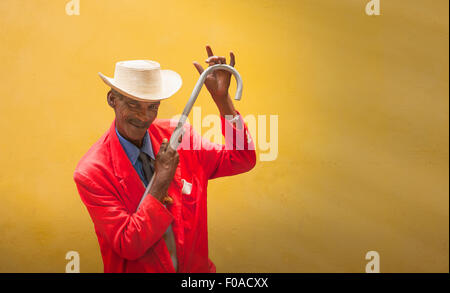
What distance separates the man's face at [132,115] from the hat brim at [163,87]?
4 centimetres

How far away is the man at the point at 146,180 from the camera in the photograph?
1.95 m

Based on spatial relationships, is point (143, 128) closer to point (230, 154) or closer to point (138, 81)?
point (138, 81)

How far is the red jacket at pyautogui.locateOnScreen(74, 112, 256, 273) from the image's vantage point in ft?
6.39

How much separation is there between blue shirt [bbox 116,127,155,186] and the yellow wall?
457 millimetres

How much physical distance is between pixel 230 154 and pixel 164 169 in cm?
36

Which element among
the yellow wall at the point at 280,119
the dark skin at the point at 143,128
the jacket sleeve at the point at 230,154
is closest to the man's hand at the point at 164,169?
the dark skin at the point at 143,128

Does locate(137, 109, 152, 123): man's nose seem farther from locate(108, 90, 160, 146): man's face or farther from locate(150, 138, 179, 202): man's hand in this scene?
locate(150, 138, 179, 202): man's hand

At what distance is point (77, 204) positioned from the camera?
2.55 m

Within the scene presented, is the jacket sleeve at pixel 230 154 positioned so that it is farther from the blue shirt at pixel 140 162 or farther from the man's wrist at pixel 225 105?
the blue shirt at pixel 140 162

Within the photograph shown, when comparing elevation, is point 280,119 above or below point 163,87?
below

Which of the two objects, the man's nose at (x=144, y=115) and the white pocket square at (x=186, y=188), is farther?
the white pocket square at (x=186, y=188)

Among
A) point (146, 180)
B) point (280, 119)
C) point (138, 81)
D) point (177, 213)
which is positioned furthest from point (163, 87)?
point (280, 119)

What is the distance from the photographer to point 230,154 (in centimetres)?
226
